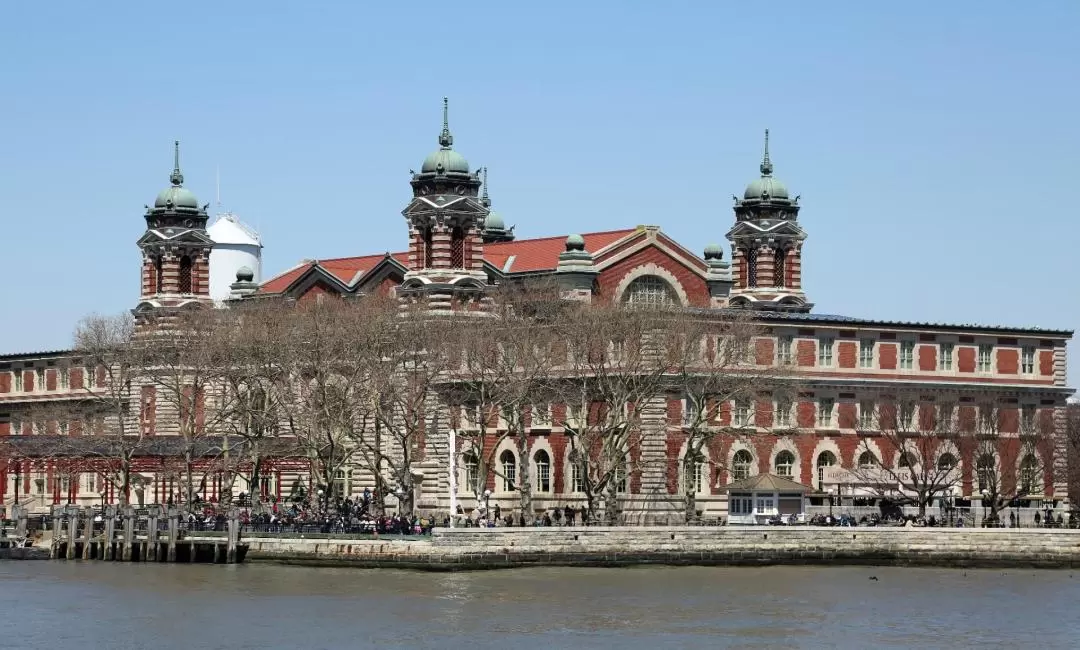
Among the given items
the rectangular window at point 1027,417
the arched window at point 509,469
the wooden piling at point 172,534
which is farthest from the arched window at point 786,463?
the wooden piling at point 172,534

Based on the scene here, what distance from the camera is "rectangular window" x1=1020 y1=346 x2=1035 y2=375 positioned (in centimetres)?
13650

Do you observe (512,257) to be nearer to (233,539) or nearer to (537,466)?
(537,466)

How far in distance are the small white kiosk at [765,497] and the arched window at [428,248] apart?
23.2 m

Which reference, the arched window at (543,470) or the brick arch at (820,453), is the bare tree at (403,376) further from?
the brick arch at (820,453)

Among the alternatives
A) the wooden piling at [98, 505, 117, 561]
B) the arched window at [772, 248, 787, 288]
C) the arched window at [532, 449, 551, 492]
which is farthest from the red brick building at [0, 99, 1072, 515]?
the wooden piling at [98, 505, 117, 561]

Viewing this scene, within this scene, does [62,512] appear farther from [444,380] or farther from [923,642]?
[923,642]

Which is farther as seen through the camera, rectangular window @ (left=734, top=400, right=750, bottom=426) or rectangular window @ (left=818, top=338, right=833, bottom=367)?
rectangular window @ (left=818, top=338, right=833, bottom=367)

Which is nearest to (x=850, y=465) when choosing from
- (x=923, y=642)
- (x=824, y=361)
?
(x=824, y=361)

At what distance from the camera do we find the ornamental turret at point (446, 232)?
134m

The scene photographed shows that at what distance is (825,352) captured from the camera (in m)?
131

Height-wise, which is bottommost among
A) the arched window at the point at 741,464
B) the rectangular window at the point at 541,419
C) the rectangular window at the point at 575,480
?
the rectangular window at the point at 575,480

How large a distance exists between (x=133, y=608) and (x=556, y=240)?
55680 mm

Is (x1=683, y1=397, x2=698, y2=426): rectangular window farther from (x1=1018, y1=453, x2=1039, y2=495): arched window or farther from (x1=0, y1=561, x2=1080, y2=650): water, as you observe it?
(x1=0, y1=561, x2=1080, y2=650): water

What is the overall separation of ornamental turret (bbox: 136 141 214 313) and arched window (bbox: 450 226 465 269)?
2470cm
